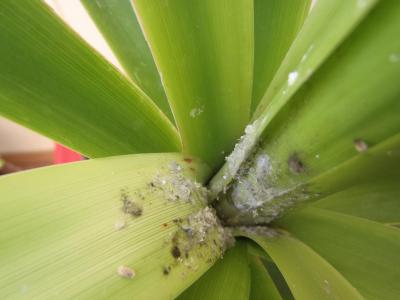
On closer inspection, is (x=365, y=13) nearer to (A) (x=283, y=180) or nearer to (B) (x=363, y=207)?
(A) (x=283, y=180)

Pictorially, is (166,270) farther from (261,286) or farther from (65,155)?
(65,155)

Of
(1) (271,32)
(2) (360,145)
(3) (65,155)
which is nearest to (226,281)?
(2) (360,145)

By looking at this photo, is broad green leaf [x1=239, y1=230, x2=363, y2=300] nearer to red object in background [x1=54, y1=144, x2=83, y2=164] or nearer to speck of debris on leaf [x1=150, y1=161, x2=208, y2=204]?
speck of debris on leaf [x1=150, y1=161, x2=208, y2=204]

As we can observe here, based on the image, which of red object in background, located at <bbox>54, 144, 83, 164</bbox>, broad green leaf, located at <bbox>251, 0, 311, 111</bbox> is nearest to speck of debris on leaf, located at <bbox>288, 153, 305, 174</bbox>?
broad green leaf, located at <bbox>251, 0, 311, 111</bbox>

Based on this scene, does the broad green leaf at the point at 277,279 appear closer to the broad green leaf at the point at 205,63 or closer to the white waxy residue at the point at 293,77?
the broad green leaf at the point at 205,63

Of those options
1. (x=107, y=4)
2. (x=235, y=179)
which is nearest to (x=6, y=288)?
(x=235, y=179)

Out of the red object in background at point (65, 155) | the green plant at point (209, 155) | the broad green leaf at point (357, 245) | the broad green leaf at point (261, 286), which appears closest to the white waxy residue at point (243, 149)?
the green plant at point (209, 155)
